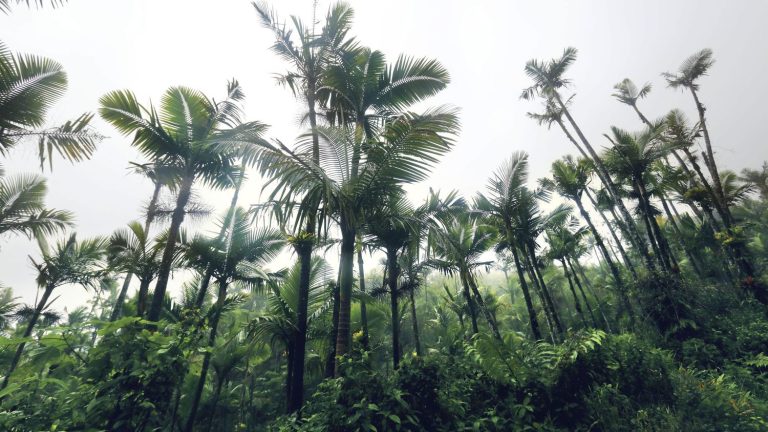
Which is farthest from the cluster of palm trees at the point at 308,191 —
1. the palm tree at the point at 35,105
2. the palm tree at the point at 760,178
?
the palm tree at the point at 760,178

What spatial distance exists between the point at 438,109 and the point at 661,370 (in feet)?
18.3

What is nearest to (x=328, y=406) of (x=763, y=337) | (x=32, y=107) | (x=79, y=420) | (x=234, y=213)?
(x=79, y=420)

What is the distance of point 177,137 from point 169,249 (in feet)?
7.80

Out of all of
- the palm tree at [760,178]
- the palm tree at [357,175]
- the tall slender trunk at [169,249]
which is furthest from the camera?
the palm tree at [760,178]

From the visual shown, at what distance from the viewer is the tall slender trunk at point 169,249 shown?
19.0 feet

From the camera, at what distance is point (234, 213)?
9.24 meters

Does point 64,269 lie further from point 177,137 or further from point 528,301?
point 528,301

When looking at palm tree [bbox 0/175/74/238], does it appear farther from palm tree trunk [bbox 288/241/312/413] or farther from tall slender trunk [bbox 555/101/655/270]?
tall slender trunk [bbox 555/101/655/270]

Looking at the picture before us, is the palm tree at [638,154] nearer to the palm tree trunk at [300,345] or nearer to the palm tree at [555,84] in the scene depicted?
the palm tree at [555,84]

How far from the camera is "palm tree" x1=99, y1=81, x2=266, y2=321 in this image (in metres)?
6.09

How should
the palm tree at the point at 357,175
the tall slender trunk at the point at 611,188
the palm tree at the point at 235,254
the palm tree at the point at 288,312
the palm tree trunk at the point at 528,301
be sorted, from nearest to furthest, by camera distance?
1. the palm tree at the point at 357,175
2. the palm tree at the point at 288,312
3. the palm tree at the point at 235,254
4. the palm tree trunk at the point at 528,301
5. the tall slender trunk at the point at 611,188

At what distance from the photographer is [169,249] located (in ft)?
20.1

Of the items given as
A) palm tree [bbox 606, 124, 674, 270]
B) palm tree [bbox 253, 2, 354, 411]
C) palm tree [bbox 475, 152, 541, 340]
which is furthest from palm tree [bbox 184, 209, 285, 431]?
palm tree [bbox 606, 124, 674, 270]

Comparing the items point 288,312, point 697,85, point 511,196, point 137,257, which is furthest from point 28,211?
point 697,85
